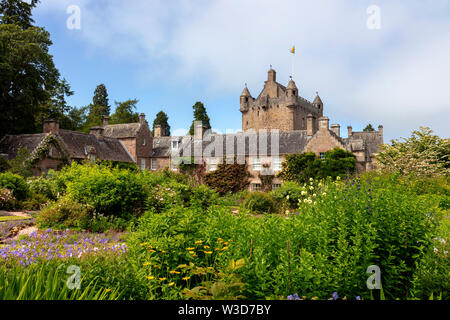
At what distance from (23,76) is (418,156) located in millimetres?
36964

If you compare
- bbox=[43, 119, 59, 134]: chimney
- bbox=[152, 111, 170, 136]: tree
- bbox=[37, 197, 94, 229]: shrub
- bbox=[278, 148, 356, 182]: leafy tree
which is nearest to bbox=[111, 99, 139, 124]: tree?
bbox=[152, 111, 170, 136]: tree

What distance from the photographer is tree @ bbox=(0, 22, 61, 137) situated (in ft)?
103

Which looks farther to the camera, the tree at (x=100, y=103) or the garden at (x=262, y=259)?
the tree at (x=100, y=103)

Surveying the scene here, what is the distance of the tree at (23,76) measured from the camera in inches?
1233

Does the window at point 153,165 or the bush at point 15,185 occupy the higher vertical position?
the window at point 153,165

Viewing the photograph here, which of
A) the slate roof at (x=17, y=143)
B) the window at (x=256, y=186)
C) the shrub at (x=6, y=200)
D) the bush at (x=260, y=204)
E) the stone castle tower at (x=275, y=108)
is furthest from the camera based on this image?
the stone castle tower at (x=275, y=108)

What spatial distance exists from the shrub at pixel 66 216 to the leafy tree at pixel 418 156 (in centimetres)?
1822

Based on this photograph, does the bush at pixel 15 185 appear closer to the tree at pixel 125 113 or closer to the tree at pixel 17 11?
the tree at pixel 17 11

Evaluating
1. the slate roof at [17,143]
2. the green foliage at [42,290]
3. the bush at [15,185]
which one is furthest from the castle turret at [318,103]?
the green foliage at [42,290]

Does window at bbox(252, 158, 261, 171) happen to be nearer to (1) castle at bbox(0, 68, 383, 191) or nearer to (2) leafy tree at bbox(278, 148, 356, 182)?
(1) castle at bbox(0, 68, 383, 191)

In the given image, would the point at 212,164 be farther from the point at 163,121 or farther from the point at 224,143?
the point at 163,121

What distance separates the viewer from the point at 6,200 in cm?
1395
